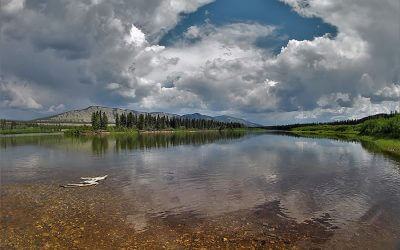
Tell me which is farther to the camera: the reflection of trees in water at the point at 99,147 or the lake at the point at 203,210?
the reflection of trees in water at the point at 99,147

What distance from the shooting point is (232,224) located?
30.0m

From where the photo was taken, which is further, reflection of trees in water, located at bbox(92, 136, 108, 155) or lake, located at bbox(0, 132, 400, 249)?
reflection of trees in water, located at bbox(92, 136, 108, 155)

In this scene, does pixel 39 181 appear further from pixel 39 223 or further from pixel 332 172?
pixel 332 172

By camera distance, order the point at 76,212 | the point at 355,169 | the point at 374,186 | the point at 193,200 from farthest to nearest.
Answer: the point at 355,169
the point at 374,186
the point at 193,200
the point at 76,212

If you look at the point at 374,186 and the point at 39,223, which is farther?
the point at 374,186

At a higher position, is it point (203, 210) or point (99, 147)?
point (99, 147)

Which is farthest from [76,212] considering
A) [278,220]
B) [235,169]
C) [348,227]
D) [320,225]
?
[235,169]

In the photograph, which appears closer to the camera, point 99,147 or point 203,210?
point 203,210

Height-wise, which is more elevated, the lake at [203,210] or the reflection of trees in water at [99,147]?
the reflection of trees in water at [99,147]

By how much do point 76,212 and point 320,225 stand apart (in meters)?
23.4

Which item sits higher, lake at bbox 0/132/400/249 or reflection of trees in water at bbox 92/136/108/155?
reflection of trees in water at bbox 92/136/108/155

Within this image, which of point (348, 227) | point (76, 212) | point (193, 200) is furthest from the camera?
point (193, 200)

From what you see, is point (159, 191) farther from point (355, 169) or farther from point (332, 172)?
point (355, 169)

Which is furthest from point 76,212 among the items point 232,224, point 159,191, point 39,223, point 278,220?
point 278,220
